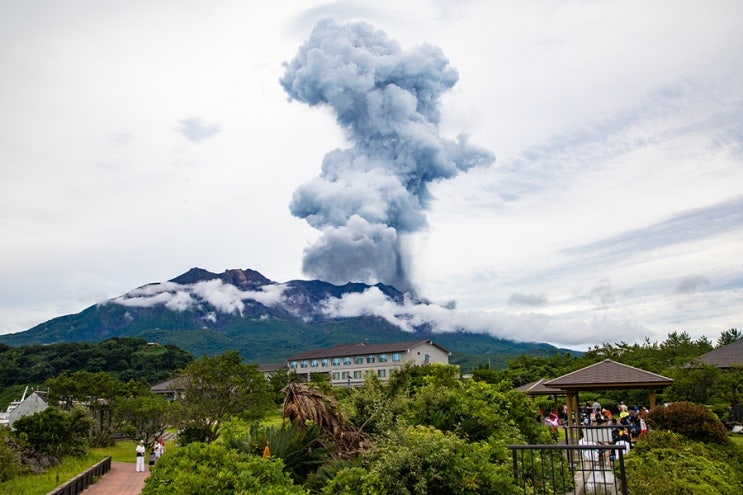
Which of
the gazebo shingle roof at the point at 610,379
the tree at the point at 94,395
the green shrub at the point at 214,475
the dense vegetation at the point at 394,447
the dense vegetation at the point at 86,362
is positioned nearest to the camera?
the green shrub at the point at 214,475

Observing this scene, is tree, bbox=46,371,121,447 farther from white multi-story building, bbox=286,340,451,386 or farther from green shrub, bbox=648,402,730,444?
white multi-story building, bbox=286,340,451,386

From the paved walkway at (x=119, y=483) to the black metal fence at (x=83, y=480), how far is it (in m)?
0.19

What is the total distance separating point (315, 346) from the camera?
16625 cm

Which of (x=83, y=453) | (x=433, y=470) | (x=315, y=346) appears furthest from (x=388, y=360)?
(x=315, y=346)

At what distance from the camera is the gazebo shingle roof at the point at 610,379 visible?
19094 millimetres

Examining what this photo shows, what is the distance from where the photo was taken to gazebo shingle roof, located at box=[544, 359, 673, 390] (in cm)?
1909

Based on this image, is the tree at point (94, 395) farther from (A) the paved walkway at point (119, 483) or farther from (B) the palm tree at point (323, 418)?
Answer: (B) the palm tree at point (323, 418)

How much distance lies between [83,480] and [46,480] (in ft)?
4.09

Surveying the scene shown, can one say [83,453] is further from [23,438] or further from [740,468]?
[740,468]

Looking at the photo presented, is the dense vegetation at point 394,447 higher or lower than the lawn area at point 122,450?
higher

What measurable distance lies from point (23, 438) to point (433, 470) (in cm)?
1956

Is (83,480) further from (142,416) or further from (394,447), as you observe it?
(142,416)

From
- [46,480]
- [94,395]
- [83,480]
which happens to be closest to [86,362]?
[94,395]

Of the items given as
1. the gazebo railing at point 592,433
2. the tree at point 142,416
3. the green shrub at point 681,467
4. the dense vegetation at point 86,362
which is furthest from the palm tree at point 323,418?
the dense vegetation at point 86,362
